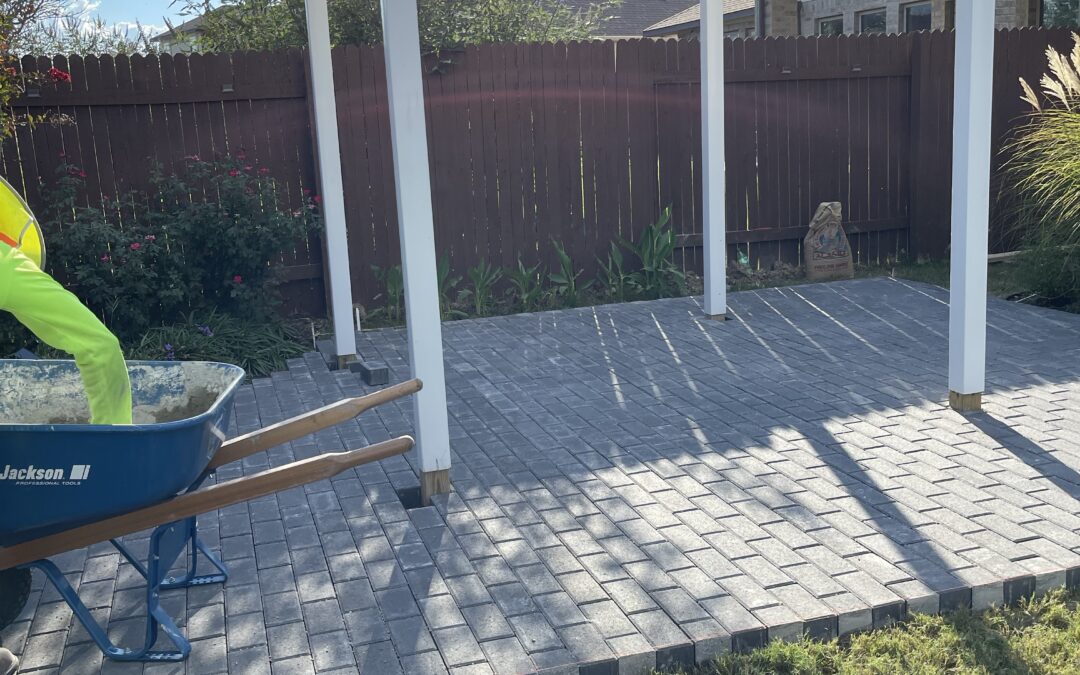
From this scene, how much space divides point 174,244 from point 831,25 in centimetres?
1505

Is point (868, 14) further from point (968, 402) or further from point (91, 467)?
point (91, 467)

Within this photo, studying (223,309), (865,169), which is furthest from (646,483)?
(865,169)

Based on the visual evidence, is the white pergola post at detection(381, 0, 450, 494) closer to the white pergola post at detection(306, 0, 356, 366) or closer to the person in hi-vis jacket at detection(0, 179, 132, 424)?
the person in hi-vis jacket at detection(0, 179, 132, 424)

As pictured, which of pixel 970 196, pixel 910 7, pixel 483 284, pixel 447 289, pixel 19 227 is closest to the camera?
pixel 19 227

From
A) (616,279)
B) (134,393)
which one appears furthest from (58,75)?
(616,279)

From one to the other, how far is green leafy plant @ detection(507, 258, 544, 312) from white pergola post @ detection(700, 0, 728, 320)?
175 centimetres

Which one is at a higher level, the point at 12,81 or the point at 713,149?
the point at 12,81

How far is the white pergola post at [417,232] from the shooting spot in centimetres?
454

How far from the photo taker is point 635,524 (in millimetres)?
4398

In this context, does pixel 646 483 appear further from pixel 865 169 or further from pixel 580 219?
pixel 865 169

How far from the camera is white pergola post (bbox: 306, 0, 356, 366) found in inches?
272

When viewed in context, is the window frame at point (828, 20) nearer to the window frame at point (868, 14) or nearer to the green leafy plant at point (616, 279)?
the window frame at point (868, 14)

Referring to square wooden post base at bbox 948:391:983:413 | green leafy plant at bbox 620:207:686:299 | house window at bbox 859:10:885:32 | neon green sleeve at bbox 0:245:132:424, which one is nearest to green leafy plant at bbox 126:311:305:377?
green leafy plant at bbox 620:207:686:299

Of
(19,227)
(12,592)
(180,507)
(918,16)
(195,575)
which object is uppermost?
(918,16)
